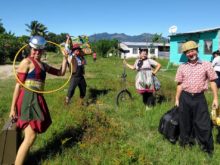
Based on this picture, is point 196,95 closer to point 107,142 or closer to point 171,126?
point 171,126

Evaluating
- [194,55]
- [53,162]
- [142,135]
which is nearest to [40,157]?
[53,162]

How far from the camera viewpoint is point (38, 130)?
5.30 metres

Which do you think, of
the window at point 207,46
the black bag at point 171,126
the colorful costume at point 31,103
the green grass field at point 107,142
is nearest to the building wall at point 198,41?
the window at point 207,46

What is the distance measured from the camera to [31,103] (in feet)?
17.4

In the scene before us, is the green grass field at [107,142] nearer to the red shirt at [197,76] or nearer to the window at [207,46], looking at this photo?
the red shirt at [197,76]

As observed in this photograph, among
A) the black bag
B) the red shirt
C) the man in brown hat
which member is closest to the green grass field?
the black bag

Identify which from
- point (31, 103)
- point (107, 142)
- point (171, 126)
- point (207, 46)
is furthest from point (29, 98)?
point (207, 46)

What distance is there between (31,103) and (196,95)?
8.92 feet

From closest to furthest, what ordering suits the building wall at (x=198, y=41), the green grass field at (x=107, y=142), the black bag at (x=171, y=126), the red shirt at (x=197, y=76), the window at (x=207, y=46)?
the green grass field at (x=107, y=142), the red shirt at (x=197, y=76), the black bag at (x=171, y=126), the building wall at (x=198, y=41), the window at (x=207, y=46)

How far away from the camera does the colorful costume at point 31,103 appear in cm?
525

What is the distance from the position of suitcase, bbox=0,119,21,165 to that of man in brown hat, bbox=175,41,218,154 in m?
2.85

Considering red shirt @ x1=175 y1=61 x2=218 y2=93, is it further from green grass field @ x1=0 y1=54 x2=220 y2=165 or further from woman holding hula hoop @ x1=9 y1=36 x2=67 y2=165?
woman holding hula hoop @ x1=9 y1=36 x2=67 y2=165

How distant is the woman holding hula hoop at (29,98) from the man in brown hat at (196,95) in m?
2.39

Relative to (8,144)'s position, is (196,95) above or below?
above
